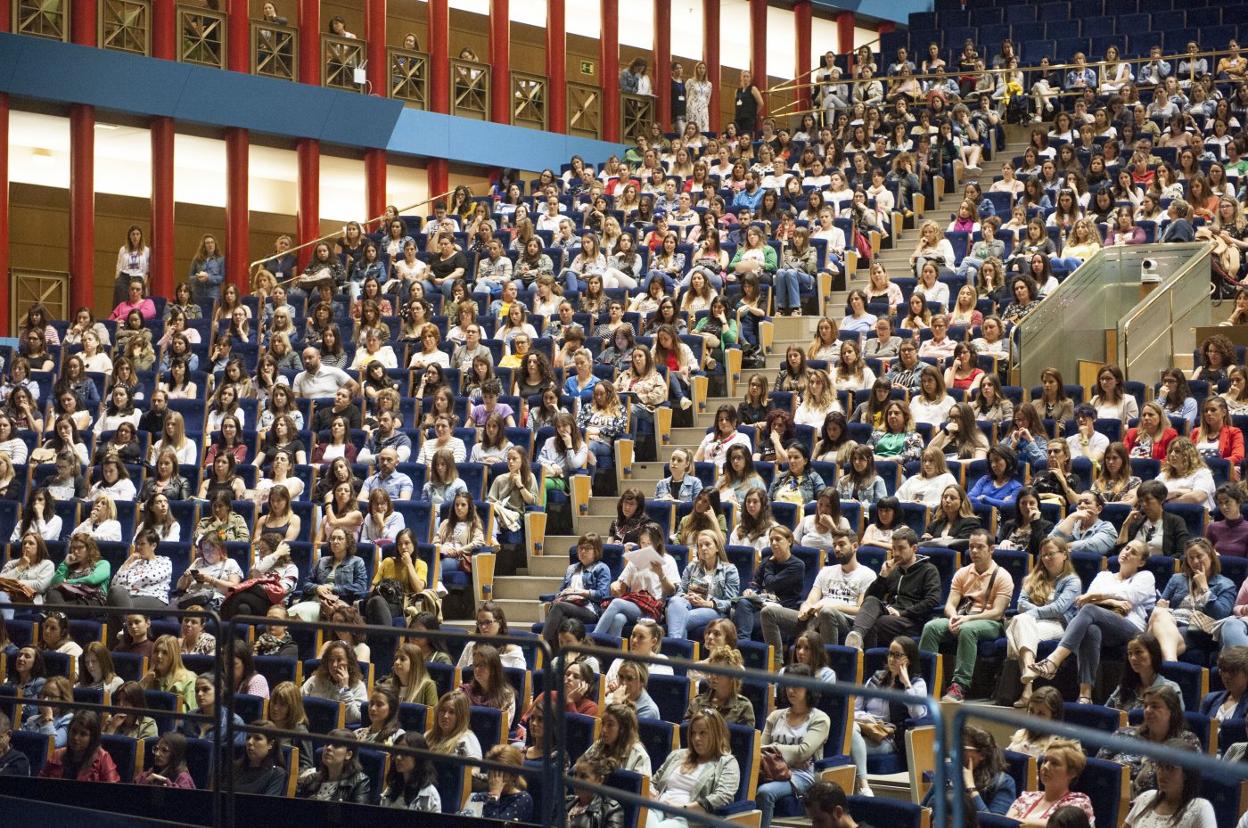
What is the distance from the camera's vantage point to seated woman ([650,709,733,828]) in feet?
15.5

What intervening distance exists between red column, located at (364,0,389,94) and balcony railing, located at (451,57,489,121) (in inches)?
37.2

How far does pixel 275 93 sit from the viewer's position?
1653 cm

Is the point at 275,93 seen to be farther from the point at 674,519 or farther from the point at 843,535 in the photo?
the point at 843,535

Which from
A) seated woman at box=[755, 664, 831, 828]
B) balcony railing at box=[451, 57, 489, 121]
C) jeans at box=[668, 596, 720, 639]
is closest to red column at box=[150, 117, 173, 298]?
balcony railing at box=[451, 57, 489, 121]

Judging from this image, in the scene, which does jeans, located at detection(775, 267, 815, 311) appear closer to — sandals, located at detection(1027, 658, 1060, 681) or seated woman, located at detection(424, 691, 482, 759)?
sandals, located at detection(1027, 658, 1060, 681)

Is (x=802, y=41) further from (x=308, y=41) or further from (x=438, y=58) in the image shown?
(x=308, y=41)

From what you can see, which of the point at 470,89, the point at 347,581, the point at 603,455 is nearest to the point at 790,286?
the point at 603,455

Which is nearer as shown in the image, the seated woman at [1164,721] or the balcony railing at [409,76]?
the seated woman at [1164,721]

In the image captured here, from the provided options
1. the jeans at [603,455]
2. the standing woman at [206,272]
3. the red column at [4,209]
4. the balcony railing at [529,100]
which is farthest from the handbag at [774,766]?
the balcony railing at [529,100]

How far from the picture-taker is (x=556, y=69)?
19125mm

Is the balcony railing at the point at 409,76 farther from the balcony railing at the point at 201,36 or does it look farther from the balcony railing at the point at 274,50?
the balcony railing at the point at 201,36

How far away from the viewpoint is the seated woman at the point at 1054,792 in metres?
4.10

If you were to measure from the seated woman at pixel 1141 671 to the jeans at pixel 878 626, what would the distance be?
1.36m

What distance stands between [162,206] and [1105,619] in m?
11.7
